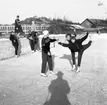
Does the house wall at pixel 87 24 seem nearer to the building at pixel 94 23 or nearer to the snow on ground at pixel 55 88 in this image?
the building at pixel 94 23

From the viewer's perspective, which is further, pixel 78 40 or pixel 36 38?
pixel 36 38

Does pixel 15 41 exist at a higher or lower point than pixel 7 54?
higher

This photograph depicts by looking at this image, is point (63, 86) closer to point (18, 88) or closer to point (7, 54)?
point (18, 88)

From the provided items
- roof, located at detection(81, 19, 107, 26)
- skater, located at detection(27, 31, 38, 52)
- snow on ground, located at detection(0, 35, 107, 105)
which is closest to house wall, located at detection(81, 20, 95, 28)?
roof, located at detection(81, 19, 107, 26)

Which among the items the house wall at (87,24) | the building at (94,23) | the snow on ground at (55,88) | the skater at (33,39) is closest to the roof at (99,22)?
the building at (94,23)

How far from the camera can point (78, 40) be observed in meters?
7.44

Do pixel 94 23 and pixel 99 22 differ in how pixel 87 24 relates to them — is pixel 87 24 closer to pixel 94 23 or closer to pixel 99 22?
pixel 94 23

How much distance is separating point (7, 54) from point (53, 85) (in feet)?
22.4

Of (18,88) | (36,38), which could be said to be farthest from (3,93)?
(36,38)

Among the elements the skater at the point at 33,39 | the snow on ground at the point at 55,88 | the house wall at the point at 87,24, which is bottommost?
the snow on ground at the point at 55,88

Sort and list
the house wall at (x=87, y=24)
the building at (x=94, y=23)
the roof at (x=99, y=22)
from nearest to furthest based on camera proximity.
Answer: the building at (x=94, y=23)
the roof at (x=99, y=22)
the house wall at (x=87, y=24)

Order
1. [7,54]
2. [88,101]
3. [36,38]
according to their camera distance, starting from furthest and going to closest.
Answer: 1. [36,38]
2. [7,54]
3. [88,101]

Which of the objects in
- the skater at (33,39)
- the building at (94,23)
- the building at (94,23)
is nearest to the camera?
the skater at (33,39)

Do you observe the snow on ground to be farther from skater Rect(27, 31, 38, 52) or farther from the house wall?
the house wall
